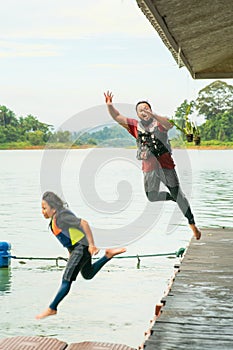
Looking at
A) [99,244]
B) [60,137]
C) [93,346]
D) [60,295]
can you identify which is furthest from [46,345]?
[60,137]

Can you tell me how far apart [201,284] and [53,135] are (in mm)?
1263

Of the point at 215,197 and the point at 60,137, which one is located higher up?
the point at 60,137

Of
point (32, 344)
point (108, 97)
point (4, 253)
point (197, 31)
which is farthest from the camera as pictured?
point (4, 253)

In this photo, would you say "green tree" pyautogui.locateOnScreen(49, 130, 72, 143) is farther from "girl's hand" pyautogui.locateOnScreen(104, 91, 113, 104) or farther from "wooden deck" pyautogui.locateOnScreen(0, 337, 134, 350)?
"wooden deck" pyautogui.locateOnScreen(0, 337, 134, 350)

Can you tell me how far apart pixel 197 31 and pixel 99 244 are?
1628mm

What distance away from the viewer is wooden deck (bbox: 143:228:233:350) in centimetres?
395

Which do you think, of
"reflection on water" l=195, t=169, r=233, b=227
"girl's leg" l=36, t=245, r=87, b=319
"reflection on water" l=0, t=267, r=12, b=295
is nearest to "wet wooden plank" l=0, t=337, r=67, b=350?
"girl's leg" l=36, t=245, r=87, b=319

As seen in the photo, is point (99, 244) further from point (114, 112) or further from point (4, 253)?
point (4, 253)

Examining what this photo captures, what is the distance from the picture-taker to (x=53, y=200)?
A: 18.9 ft

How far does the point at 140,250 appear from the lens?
2300 centimetres

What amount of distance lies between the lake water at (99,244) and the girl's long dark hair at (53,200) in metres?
0.05

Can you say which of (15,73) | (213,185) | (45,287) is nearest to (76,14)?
(15,73)

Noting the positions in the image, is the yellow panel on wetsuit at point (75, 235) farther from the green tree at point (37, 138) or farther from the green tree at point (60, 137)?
the green tree at point (37, 138)

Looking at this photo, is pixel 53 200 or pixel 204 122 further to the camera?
pixel 204 122
